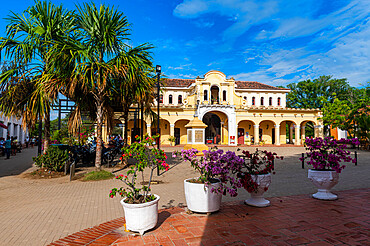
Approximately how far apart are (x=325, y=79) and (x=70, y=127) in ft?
150

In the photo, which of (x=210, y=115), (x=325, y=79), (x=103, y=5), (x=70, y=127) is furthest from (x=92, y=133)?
(x=325, y=79)

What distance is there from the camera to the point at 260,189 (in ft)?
16.0

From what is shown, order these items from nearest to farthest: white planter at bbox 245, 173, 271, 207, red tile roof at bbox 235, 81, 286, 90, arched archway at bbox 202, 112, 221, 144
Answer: white planter at bbox 245, 173, 271, 207 → arched archway at bbox 202, 112, 221, 144 → red tile roof at bbox 235, 81, 286, 90

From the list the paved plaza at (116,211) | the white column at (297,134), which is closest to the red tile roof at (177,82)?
the white column at (297,134)

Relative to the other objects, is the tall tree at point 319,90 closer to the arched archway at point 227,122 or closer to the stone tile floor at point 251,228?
the arched archway at point 227,122

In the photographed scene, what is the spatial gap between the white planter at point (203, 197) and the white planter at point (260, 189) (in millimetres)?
978

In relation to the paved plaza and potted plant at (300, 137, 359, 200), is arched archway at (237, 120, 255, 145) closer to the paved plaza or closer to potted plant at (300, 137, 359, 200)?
the paved plaza

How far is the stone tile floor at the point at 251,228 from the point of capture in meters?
3.37

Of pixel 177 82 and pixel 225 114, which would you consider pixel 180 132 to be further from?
pixel 177 82

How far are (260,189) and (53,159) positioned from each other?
829cm

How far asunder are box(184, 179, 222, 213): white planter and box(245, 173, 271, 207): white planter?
0.98m

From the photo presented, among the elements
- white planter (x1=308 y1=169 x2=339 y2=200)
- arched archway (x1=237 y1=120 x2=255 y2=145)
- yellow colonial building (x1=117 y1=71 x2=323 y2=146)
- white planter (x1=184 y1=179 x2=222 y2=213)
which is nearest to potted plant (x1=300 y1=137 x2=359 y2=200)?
white planter (x1=308 y1=169 x2=339 y2=200)

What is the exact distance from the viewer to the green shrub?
30.3ft

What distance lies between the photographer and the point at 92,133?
52.1ft
